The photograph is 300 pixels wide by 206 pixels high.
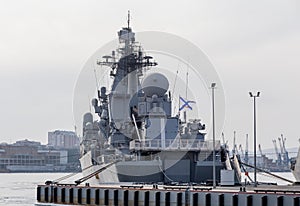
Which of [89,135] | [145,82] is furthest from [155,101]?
[89,135]

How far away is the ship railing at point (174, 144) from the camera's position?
69500 millimetres

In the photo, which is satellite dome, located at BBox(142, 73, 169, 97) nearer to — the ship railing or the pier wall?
the ship railing

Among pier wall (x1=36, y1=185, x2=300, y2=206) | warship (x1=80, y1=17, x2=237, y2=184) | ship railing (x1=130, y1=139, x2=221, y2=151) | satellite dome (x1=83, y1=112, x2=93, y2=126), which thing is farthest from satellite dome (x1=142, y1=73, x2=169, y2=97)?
satellite dome (x1=83, y1=112, x2=93, y2=126)

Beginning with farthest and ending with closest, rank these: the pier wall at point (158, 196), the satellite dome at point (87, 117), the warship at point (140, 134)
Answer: the satellite dome at point (87, 117) < the warship at point (140, 134) < the pier wall at point (158, 196)

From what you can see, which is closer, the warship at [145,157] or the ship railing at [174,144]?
the warship at [145,157]

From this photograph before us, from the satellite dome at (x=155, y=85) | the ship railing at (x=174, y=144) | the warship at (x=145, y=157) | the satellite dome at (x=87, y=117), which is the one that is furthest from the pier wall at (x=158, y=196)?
the satellite dome at (x=87, y=117)

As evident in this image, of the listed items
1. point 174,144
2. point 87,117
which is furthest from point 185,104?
point 87,117

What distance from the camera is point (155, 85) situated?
260 feet

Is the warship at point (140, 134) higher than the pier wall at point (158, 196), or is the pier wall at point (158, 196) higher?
the warship at point (140, 134)

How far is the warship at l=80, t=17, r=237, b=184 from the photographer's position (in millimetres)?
69250

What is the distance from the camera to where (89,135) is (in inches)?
3713

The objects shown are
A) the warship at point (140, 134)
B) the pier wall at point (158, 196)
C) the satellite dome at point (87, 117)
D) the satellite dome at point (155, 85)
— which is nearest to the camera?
the pier wall at point (158, 196)

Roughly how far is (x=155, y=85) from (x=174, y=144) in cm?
1113

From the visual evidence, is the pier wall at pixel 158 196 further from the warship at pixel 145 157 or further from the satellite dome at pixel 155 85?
the satellite dome at pixel 155 85
